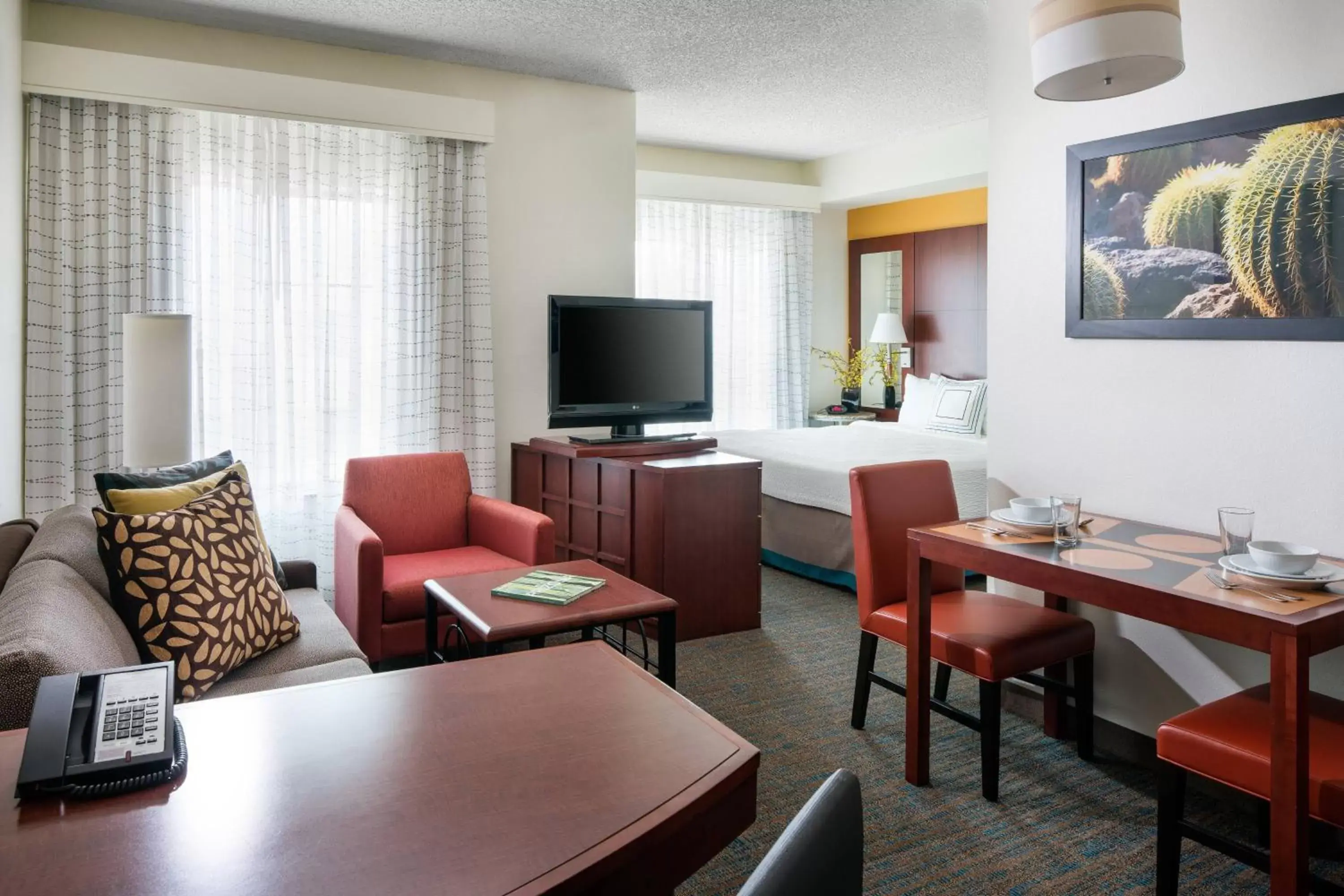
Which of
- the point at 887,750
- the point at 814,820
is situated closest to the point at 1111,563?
the point at 887,750

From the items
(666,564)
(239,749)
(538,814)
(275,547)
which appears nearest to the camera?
(538,814)

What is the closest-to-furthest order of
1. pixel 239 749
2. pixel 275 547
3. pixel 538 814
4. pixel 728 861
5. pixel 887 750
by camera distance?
1. pixel 538 814
2. pixel 239 749
3. pixel 728 861
4. pixel 887 750
5. pixel 275 547

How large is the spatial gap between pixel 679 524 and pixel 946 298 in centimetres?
385

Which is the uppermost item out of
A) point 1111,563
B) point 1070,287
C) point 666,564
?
point 1070,287

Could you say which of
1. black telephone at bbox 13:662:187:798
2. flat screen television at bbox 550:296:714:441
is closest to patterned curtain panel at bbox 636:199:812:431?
flat screen television at bbox 550:296:714:441

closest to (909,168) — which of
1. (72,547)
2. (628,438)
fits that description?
(628,438)

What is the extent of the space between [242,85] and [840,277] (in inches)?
199

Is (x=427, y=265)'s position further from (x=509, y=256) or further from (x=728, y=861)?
(x=728, y=861)

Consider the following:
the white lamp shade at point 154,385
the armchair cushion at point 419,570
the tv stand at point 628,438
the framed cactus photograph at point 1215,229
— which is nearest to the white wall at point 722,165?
the tv stand at point 628,438

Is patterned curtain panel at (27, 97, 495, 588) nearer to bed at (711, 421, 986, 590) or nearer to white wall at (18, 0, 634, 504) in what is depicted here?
white wall at (18, 0, 634, 504)

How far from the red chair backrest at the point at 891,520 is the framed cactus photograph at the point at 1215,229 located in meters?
0.68

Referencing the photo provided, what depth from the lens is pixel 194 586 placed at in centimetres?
227

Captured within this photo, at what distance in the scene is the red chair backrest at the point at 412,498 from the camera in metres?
3.79

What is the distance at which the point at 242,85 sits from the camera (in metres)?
4.04
